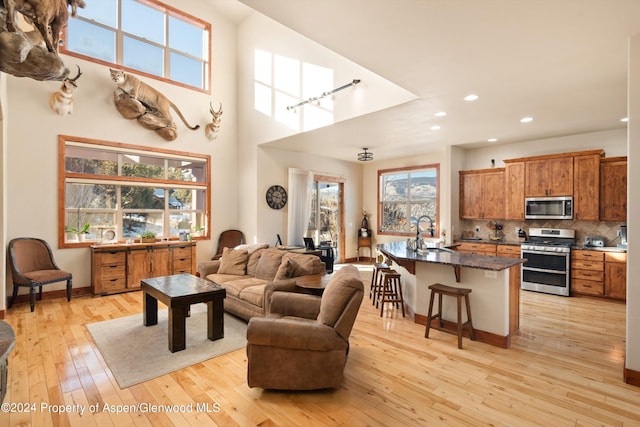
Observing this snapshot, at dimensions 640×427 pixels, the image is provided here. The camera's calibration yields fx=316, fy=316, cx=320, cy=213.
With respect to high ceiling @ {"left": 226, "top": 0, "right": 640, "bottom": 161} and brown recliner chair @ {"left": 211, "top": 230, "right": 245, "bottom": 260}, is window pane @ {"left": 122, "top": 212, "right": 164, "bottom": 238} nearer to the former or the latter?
brown recliner chair @ {"left": 211, "top": 230, "right": 245, "bottom": 260}

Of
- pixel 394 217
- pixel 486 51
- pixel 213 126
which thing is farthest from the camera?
pixel 394 217

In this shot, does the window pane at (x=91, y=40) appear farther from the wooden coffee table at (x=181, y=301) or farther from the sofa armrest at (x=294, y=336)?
the sofa armrest at (x=294, y=336)

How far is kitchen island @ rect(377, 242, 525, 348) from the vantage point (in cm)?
346

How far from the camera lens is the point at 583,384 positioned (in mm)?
2701

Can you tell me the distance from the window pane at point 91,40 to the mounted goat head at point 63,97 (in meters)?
0.75

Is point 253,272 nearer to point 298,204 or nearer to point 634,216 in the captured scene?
point 298,204

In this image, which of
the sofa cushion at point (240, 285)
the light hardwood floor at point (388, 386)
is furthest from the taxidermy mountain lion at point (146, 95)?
the light hardwood floor at point (388, 386)

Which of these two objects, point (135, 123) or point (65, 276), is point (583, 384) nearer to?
point (65, 276)

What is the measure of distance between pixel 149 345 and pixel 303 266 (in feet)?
6.35

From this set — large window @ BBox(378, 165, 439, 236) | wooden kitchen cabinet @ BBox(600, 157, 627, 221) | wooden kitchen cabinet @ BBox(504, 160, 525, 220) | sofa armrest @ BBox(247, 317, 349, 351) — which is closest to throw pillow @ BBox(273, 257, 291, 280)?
sofa armrest @ BBox(247, 317, 349, 351)

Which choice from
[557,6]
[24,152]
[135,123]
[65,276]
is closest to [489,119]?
[557,6]

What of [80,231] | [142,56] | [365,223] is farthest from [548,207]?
[80,231]

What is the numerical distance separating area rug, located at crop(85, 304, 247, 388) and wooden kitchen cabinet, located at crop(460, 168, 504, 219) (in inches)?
212

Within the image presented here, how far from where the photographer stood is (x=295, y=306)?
305 cm
